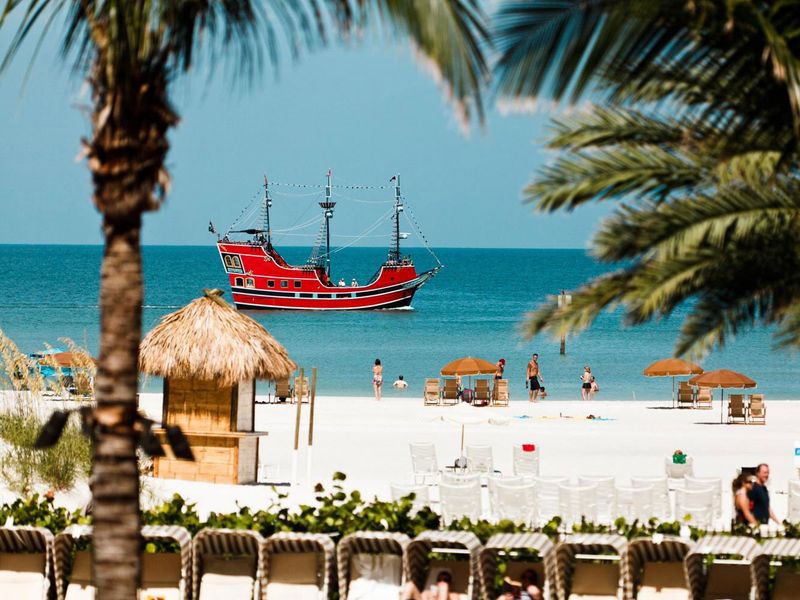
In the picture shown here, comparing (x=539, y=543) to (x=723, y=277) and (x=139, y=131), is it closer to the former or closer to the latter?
(x=723, y=277)

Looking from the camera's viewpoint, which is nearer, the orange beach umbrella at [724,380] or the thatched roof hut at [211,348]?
the thatched roof hut at [211,348]

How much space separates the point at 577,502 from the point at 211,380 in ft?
16.2

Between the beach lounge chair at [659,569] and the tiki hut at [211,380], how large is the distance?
7.29 m

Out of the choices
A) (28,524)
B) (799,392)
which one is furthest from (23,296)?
(28,524)

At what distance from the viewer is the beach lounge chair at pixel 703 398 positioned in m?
30.6

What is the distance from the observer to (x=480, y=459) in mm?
17797

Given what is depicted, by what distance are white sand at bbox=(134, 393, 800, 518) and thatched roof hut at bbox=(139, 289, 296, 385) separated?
136 centimetres

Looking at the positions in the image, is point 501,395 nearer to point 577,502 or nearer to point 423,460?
point 423,460

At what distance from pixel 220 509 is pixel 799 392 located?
34.9 m

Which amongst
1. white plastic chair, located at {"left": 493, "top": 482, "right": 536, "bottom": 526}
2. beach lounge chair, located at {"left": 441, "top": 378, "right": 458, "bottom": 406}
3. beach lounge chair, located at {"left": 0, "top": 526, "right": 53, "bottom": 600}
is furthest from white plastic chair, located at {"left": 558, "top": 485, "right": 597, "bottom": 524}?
beach lounge chair, located at {"left": 441, "top": 378, "right": 458, "bottom": 406}

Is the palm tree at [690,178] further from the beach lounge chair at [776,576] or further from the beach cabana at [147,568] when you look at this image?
the beach cabana at [147,568]

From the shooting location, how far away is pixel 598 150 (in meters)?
8.60

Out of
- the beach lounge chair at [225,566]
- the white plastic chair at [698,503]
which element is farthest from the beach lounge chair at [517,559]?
the white plastic chair at [698,503]

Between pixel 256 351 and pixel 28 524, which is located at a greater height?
pixel 256 351
